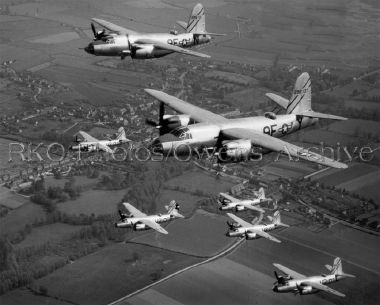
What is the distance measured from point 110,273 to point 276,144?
2699cm

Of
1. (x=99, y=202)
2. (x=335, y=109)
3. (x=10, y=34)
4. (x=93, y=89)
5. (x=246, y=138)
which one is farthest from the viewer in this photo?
(x=10, y=34)

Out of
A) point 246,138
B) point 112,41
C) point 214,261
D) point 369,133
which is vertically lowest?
point 214,261

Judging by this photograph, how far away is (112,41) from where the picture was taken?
6122 cm

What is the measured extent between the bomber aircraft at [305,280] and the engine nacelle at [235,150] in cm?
1354

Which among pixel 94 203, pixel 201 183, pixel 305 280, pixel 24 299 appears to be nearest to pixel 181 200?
pixel 201 183

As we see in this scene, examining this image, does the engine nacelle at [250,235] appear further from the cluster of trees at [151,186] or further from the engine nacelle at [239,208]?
the cluster of trees at [151,186]

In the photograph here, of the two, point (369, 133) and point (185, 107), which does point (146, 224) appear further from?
point (369, 133)

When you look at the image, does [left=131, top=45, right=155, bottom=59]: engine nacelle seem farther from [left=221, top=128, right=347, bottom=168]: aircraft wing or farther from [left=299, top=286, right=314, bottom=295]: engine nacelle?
[left=299, top=286, right=314, bottom=295]: engine nacelle

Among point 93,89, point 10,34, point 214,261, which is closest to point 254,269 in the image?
point 214,261

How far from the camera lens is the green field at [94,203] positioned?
78.3 m

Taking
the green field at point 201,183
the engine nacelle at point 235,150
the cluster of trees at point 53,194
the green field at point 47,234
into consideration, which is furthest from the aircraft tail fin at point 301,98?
the cluster of trees at point 53,194

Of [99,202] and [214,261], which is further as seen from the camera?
[99,202]

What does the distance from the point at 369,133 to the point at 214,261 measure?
4167 cm

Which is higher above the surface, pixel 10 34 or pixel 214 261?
pixel 10 34
